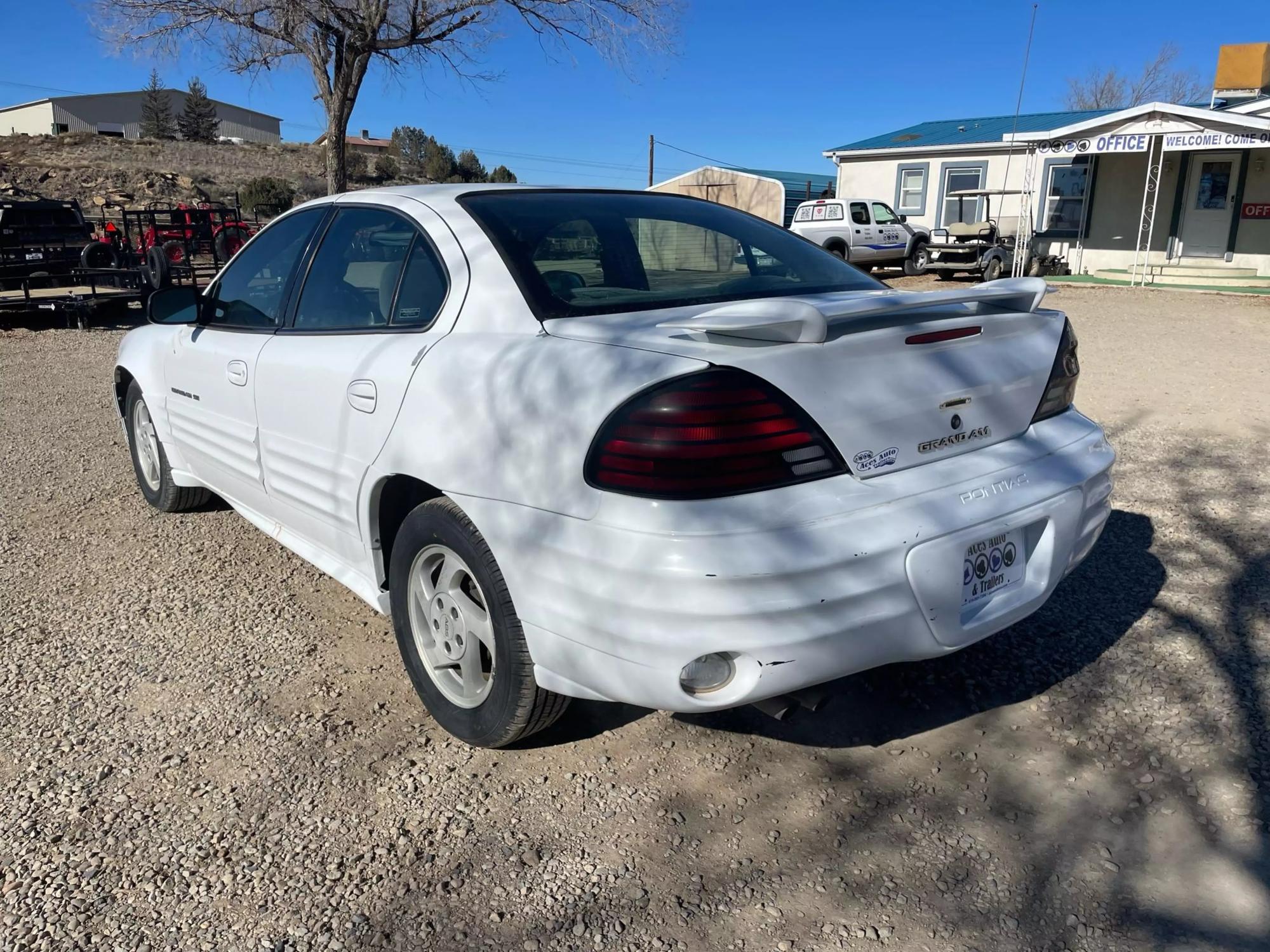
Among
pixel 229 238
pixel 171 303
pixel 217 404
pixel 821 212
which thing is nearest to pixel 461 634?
pixel 217 404

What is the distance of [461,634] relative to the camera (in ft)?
9.04

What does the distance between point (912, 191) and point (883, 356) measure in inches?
945

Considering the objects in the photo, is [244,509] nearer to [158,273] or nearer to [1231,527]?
[158,273]

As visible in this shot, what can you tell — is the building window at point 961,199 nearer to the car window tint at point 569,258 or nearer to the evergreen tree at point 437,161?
the car window tint at point 569,258

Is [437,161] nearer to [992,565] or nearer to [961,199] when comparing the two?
[961,199]

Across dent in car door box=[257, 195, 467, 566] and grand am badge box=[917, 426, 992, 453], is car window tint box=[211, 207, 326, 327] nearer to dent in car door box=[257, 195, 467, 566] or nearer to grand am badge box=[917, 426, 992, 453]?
dent in car door box=[257, 195, 467, 566]

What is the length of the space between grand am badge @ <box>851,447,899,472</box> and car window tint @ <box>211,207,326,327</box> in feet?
7.62

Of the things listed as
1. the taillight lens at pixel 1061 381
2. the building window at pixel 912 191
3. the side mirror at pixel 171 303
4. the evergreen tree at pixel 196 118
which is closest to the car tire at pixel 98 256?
the side mirror at pixel 171 303

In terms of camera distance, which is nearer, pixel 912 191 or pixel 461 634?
pixel 461 634

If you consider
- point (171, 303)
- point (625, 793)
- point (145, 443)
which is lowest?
point (625, 793)

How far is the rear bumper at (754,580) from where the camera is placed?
209 centimetres

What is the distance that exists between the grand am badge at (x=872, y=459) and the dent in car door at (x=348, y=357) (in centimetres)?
116

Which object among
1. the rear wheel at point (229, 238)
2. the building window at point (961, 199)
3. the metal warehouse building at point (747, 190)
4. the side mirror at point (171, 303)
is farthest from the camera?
the metal warehouse building at point (747, 190)

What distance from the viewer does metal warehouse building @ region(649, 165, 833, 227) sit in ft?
97.6
